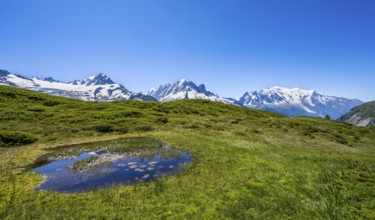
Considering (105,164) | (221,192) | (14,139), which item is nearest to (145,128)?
(14,139)

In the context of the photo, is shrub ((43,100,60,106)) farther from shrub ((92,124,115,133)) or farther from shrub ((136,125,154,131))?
shrub ((136,125,154,131))

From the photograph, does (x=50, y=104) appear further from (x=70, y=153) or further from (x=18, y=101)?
(x=70, y=153)

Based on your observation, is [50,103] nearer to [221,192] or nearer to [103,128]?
[103,128]

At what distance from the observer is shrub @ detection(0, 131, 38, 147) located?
36909mm

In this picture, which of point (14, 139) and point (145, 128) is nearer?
point (14, 139)

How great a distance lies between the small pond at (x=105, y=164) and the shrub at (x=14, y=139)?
863 centimetres

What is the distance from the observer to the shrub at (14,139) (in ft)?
121

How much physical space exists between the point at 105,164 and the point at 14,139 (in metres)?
23.5

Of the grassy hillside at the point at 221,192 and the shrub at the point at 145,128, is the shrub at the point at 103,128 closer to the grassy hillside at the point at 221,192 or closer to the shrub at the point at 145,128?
the shrub at the point at 145,128

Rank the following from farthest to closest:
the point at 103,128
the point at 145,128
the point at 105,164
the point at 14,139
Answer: the point at 145,128
the point at 103,128
the point at 14,139
the point at 105,164

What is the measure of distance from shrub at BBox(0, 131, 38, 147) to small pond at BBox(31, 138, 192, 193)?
863 cm

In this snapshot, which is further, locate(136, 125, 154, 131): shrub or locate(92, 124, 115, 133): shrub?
locate(136, 125, 154, 131): shrub

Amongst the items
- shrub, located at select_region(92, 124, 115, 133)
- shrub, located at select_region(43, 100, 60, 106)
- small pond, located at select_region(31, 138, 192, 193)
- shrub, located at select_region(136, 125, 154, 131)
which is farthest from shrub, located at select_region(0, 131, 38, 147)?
shrub, located at select_region(43, 100, 60, 106)

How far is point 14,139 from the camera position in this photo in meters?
38.2
